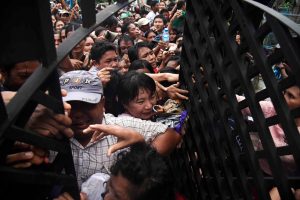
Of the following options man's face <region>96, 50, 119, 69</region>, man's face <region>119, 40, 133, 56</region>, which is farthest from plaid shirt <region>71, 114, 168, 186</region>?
man's face <region>119, 40, 133, 56</region>

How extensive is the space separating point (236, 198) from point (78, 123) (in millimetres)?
892

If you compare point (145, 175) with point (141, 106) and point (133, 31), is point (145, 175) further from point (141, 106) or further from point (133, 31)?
point (133, 31)

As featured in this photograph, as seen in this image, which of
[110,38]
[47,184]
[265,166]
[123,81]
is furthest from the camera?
[110,38]

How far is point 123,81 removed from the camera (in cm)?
250

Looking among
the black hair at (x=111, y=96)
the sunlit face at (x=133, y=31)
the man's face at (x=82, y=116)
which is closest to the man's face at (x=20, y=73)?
the man's face at (x=82, y=116)

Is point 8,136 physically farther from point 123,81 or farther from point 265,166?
point 123,81

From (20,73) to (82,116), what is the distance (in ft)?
1.24

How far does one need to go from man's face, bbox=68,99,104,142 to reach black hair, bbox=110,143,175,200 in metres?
0.37

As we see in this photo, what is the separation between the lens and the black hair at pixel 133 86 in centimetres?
239

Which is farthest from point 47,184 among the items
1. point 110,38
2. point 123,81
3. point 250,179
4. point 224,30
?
point 110,38

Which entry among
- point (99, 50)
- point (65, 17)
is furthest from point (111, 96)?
point (65, 17)

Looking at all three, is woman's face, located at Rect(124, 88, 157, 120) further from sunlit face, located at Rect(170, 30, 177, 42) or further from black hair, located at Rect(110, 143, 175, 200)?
sunlit face, located at Rect(170, 30, 177, 42)

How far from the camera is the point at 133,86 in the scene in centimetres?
239

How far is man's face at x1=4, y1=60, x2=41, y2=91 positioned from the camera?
5.66 feet
